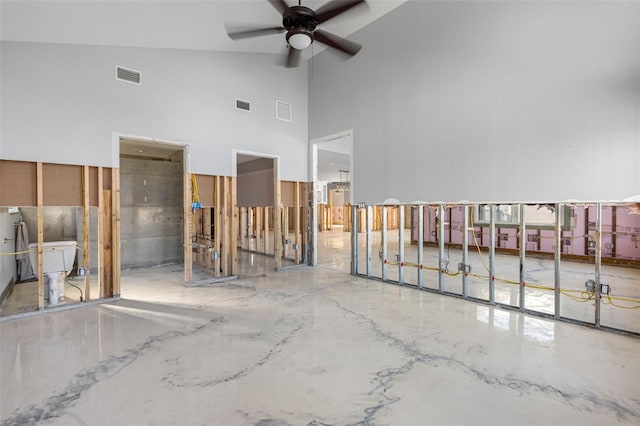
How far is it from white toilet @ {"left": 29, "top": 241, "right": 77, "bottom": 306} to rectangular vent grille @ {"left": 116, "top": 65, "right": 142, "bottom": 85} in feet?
8.01

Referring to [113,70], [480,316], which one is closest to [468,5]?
[480,316]

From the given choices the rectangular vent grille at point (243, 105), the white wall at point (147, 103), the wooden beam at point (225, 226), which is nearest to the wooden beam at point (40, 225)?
the white wall at point (147, 103)

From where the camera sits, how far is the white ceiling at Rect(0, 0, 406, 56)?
3.31m

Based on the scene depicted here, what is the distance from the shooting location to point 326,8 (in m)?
3.08

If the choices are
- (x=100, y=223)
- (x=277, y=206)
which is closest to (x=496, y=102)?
(x=277, y=206)

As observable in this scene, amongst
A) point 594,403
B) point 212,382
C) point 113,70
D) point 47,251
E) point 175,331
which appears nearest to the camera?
point 594,403

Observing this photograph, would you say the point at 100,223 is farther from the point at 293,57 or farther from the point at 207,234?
the point at 293,57

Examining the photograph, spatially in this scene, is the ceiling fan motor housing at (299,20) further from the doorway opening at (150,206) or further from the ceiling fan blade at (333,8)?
the doorway opening at (150,206)

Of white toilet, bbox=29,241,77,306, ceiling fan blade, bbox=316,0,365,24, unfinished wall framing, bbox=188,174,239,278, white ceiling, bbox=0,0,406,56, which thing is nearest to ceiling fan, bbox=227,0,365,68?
ceiling fan blade, bbox=316,0,365,24

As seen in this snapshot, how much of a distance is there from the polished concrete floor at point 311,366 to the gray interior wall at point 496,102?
1.73 metres

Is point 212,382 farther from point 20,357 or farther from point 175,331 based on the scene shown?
point 20,357

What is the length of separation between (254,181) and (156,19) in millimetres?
4244

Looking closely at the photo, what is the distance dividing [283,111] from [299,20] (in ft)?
10.7

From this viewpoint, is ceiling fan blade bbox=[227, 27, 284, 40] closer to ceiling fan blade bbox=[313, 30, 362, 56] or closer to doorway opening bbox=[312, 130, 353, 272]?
ceiling fan blade bbox=[313, 30, 362, 56]
